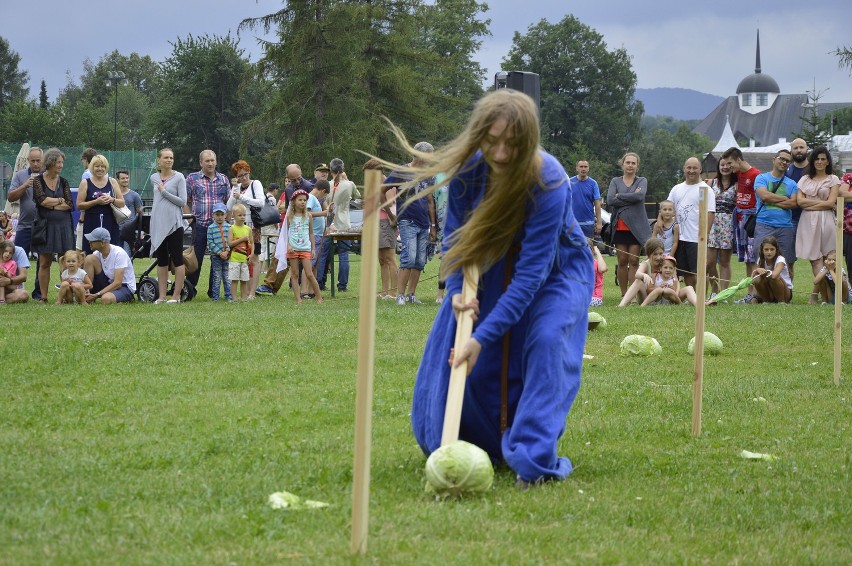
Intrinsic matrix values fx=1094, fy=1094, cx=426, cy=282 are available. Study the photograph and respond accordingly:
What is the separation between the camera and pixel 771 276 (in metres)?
16.1

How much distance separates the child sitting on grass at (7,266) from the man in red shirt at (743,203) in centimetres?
1087

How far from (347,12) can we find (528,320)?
146 feet

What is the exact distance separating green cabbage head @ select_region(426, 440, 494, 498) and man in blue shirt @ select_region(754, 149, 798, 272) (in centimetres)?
1206

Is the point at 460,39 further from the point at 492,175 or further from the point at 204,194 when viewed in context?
the point at 492,175

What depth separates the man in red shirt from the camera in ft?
54.7

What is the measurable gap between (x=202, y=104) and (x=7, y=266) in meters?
61.1

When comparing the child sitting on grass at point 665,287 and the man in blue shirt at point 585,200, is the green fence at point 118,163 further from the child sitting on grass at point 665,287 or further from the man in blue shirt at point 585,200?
the child sitting on grass at point 665,287

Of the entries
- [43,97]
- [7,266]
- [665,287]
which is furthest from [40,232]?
[43,97]

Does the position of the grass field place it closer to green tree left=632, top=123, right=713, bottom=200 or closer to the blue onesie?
the blue onesie

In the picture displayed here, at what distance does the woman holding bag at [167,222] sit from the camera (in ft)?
51.8

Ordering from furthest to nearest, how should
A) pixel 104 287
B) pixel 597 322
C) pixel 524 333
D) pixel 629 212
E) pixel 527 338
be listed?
pixel 629 212 → pixel 104 287 → pixel 597 322 → pixel 524 333 → pixel 527 338

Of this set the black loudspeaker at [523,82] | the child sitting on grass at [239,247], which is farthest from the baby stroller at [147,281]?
the black loudspeaker at [523,82]

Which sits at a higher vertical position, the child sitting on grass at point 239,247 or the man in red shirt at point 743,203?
the man in red shirt at point 743,203

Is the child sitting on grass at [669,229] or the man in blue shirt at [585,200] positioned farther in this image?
the man in blue shirt at [585,200]
